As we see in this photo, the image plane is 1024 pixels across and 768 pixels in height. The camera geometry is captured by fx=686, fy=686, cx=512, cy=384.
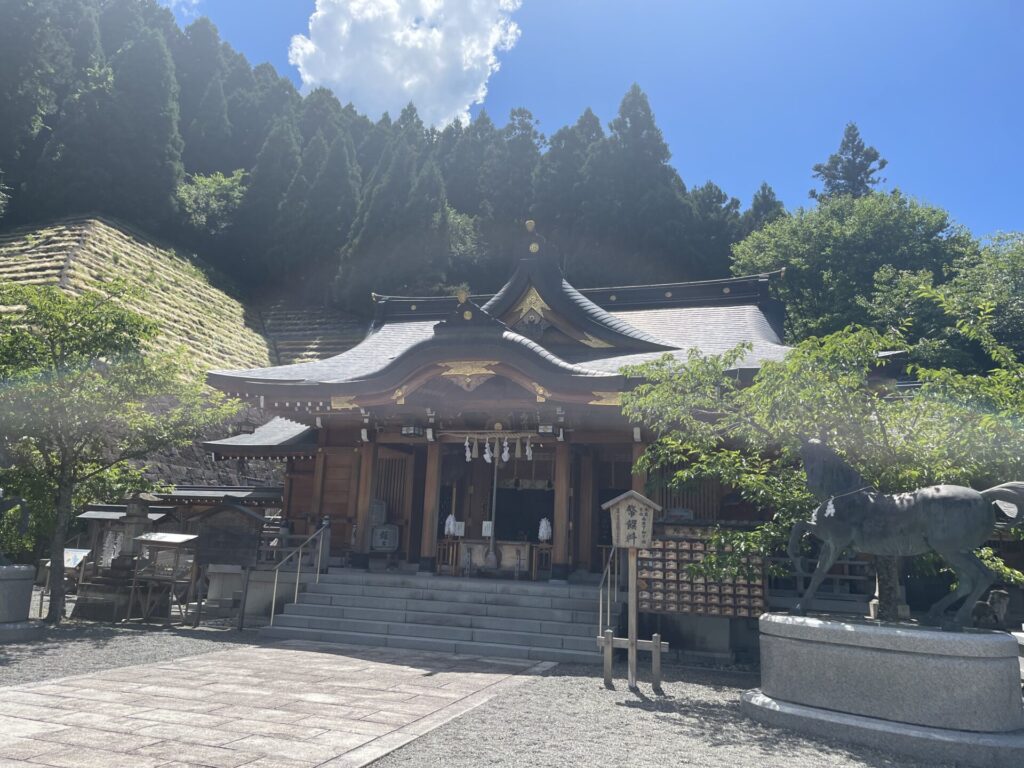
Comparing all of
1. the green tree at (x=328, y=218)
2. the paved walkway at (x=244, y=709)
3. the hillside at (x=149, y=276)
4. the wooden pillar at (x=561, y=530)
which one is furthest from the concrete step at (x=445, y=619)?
the green tree at (x=328, y=218)

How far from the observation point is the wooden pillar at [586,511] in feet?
46.4

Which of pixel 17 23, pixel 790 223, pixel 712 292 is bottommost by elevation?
pixel 712 292

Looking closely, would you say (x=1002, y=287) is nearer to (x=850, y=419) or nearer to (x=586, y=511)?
(x=586, y=511)

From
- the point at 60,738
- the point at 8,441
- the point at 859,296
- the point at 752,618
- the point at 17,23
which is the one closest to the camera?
the point at 60,738

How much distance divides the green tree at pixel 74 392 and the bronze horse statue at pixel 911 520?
10099mm

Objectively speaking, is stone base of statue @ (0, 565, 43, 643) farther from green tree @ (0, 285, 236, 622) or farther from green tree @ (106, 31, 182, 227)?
green tree @ (106, 31, 182, 227)

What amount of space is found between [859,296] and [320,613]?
26711mm

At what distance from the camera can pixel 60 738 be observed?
16.6 ft

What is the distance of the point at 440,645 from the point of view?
1013cm

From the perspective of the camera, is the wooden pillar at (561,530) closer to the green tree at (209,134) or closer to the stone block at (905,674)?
the stone block at (905,674)

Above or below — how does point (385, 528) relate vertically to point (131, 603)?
above

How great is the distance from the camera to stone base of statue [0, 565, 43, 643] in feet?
31.9

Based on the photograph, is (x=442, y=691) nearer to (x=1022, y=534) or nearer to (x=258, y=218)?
(x=1022, y=534)

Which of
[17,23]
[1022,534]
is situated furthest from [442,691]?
[17,23]
